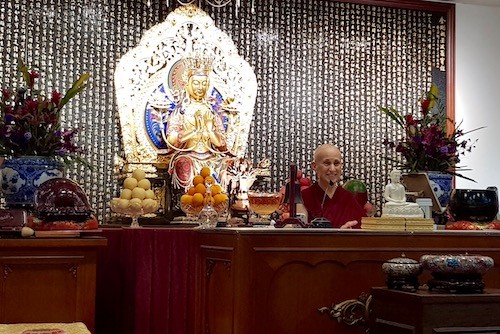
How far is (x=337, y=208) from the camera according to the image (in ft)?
13.0

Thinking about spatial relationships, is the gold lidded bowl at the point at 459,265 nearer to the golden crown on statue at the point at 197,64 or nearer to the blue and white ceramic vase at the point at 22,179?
the blue and white ceramic vase at the point at 22,179

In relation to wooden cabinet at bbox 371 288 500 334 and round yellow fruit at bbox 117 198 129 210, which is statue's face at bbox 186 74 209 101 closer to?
round yellow fruit at bbox 117 198 129 210

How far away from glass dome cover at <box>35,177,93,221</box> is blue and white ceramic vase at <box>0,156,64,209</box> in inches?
12.9

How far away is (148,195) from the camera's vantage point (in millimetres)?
3932

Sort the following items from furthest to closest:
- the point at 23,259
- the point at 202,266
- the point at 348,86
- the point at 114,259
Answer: the point at 348,86 < the point at 114,259 < the point at 202,266 < the point at 23,259

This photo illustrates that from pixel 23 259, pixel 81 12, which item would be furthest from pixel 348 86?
pixel 23 259

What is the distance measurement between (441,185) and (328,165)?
0.63 metres

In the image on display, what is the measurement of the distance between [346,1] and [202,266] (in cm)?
371

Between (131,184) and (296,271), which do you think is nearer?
(296,271)

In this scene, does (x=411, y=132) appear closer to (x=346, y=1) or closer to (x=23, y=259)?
(x=23, y=259)

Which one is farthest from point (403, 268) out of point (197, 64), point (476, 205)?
point (197, 64)

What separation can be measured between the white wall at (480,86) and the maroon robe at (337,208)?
265 centimetres

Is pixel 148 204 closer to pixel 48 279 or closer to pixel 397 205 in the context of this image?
pixel 48 279

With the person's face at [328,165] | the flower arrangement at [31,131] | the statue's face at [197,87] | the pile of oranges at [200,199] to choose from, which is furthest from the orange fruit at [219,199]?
the statue's face at [197,87]
